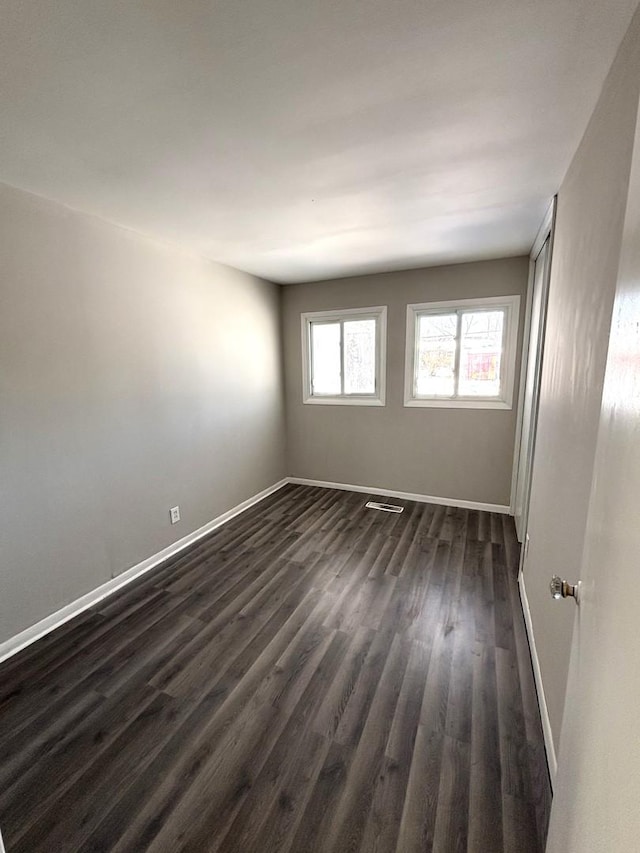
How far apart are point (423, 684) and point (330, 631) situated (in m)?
0.55

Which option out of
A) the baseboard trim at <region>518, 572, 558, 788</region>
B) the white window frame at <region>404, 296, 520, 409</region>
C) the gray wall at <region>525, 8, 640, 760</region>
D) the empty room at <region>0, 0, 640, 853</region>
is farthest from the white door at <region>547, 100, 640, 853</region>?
the white window frame at <region>404, 296, 520, 409</region>

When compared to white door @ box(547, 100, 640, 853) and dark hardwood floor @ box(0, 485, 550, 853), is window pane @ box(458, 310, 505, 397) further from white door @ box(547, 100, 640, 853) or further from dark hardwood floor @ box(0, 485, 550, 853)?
white door @ box(547, 100, 640, 853)

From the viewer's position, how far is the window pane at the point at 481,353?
134 inches

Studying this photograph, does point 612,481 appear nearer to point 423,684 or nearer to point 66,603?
point 423,684

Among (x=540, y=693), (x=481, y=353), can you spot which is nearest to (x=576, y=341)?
(x=540, y=693)

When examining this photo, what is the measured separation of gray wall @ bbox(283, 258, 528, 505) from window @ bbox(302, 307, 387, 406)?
9cm

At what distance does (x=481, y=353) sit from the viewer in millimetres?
3465

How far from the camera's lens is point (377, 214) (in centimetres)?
221

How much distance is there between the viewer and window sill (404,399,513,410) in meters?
3.42

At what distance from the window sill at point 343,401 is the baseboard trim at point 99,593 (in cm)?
152

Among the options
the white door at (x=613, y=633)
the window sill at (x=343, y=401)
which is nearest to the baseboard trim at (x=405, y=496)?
the window sill at (x=343, y=401)

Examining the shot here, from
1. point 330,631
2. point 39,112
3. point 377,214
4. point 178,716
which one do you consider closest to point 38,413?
point 39,112

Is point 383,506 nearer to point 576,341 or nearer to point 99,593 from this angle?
point 99,593

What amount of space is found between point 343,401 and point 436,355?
1129 millimetres
